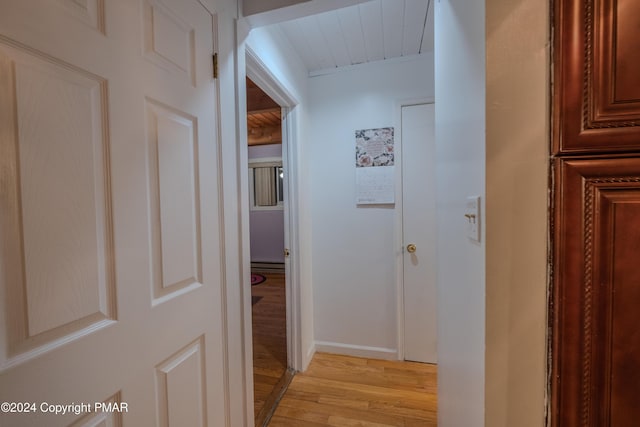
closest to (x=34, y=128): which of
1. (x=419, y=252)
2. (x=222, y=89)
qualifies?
(x=222, y=89)

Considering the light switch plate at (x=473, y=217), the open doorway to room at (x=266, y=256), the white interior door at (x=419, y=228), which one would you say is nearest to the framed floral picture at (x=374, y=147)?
the white interior door at (x=419, y=228)

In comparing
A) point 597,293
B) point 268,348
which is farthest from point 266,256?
point 597,293

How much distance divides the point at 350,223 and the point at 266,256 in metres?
3.26

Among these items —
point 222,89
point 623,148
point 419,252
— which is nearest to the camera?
point 623,148

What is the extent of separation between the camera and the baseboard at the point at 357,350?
7.07 feet

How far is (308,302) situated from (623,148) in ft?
6.56

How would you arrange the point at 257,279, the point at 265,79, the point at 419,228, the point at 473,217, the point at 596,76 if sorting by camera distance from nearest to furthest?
1. the point at 596,76
2. the point at 473,217
3. the point at 265,79
4. the point at 419,228
5. the point at 257,279

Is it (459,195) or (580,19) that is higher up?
(580,19)

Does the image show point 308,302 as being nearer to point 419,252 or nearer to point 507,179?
point 419,252

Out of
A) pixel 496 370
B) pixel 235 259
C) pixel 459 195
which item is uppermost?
pixel 459 195

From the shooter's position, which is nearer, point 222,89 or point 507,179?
point 507,179

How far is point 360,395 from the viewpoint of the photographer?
177 centimetres

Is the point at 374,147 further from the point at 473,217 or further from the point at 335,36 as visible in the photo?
the point at 473,217

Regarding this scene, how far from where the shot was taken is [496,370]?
0.65 meters
